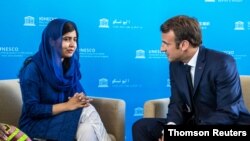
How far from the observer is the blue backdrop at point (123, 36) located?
357cm

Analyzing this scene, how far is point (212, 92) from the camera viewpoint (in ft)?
7.67

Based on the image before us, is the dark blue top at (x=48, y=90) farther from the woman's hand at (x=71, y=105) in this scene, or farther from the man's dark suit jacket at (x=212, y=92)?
the man's dark suit jacket at (x=212, y=92)

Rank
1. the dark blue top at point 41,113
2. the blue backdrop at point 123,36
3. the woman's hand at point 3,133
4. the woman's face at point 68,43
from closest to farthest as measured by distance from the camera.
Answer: the woman's hand at point 3,133
the dark blue top at point 41,113
the woman's face at point 68,43
the blue backdrop at point 123,36

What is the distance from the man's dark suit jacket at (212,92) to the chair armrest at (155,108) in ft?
0.75

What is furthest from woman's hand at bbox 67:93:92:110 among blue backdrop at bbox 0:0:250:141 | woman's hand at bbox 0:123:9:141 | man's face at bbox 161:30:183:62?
blue backdrop at bbox 0:0:250:141

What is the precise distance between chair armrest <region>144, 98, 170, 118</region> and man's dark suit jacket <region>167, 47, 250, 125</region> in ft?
0.75

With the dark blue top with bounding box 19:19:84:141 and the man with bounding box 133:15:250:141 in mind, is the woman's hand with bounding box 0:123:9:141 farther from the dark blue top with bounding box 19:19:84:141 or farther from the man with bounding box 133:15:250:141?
the man with bounding box 133:15:250:141

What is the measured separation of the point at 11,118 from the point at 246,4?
2.59m

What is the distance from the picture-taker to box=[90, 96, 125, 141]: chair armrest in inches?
108

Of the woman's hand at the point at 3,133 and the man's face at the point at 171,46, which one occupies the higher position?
the man's face at the point at 171,46

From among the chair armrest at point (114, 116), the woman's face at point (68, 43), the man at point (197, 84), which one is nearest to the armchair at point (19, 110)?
the chair armrest at point (114, 116)

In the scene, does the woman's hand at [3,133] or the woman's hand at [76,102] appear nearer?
the woman's hand at [3,133]

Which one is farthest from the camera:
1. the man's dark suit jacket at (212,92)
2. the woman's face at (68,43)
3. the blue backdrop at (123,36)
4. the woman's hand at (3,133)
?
the blue backdrop at (123,36)

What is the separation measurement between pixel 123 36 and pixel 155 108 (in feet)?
4.15
